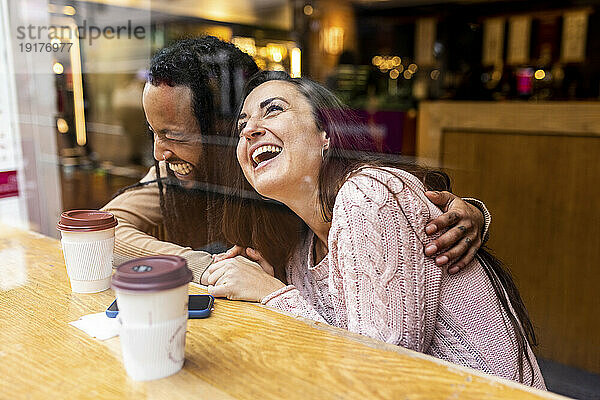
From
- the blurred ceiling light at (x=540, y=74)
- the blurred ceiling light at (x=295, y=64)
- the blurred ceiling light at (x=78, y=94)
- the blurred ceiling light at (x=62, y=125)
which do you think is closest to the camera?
the blurred ceiling light at (x=295, y=64)

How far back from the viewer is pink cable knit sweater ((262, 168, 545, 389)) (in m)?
1.13

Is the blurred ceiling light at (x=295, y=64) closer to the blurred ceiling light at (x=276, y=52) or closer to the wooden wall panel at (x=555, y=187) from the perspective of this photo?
the blurred ceiling light at (x=276, y=52)

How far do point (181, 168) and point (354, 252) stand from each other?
1.90 ft

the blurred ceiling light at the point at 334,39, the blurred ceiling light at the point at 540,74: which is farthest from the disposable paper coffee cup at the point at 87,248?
the blurred ceiling light at the point at 540,74

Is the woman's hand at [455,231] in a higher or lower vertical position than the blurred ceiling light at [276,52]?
lower

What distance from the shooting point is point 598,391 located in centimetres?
163

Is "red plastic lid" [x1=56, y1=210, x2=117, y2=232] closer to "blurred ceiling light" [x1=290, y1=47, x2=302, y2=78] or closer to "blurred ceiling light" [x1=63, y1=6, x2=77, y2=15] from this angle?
"blurred ceiling light" [x1=290, y1=47, x2=302, y2=78]

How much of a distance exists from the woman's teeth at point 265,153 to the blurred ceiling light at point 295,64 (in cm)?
19

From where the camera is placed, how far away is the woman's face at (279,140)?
1.26m

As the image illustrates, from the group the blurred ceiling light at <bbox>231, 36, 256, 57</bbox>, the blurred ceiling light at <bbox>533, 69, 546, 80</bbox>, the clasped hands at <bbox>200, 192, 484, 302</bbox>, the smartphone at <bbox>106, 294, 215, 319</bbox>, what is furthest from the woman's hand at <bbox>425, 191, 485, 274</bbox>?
the blurred ceiling light at <bbox>533, 69, 546, 80</bbox>

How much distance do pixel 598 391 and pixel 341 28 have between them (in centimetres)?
381

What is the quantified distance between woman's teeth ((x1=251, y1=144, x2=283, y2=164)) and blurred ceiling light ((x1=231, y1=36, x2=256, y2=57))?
280 mm

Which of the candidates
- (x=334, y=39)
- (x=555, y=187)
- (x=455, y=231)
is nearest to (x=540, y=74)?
(x=334, y=39)

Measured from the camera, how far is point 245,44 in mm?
1477
